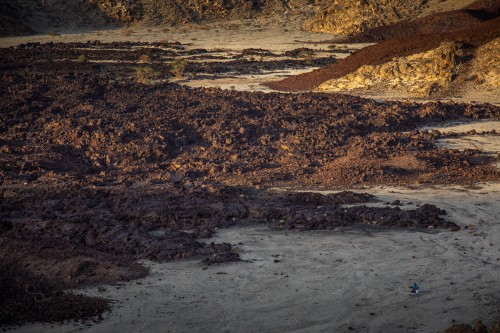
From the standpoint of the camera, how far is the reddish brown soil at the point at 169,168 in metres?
8.25

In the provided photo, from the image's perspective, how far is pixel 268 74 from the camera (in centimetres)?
2558

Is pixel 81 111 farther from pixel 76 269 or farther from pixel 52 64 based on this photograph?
pixel 52 64

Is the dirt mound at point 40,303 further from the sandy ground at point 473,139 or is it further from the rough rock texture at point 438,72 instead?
the rough rock texture at point 438,72

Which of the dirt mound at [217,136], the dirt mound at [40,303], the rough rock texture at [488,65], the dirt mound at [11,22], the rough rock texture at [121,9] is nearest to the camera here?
the dirt mound at [40,303]

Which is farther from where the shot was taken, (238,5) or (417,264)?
(238,5)

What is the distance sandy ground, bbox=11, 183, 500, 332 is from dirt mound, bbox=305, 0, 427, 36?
105 ft

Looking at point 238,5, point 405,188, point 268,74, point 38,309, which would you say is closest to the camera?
point 38,309

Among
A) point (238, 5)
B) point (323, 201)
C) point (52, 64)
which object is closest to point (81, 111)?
point (323, 201)

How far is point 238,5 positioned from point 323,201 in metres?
37.7

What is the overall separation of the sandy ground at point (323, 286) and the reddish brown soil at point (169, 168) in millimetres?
363

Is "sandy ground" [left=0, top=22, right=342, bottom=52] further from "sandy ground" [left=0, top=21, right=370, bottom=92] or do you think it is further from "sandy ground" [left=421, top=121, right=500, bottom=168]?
"sandy ground" [left=421, top=121, right=500, bottom=168]

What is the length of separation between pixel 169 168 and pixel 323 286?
577 cm

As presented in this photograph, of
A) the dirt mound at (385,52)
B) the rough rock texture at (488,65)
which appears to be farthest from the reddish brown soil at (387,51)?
the rough rock texture at (488,65)

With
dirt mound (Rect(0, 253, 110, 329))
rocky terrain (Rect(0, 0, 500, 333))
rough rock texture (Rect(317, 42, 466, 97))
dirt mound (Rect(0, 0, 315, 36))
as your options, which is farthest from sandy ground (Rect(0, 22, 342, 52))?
dirt mound (Rect(0, 253, 110, 329))
